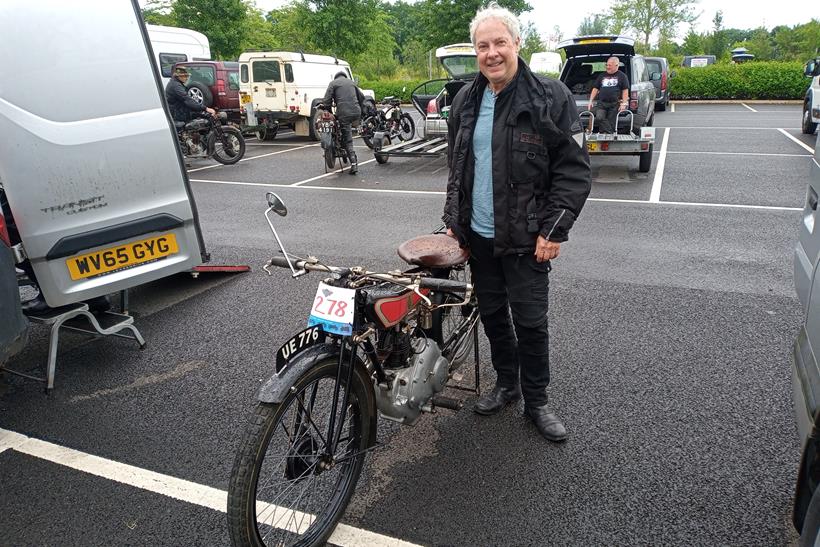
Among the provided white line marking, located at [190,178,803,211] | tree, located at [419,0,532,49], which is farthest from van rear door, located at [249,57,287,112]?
tree, located at [419,0,532,49]

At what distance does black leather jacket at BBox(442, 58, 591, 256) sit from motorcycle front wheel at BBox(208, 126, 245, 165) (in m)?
10.6

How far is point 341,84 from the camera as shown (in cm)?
1091

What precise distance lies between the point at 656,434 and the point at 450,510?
1183 millimetres

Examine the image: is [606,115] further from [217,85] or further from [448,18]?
[448,18]

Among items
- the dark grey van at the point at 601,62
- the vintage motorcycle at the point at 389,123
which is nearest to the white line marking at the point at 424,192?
the dark grey van at the point at 601,62

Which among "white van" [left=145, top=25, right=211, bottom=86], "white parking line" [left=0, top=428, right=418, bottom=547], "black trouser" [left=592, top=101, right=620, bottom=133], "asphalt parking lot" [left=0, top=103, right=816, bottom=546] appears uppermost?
"white van" [left=145, top=25, right=211, bottom=86]

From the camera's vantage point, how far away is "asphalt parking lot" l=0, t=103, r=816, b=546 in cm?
251

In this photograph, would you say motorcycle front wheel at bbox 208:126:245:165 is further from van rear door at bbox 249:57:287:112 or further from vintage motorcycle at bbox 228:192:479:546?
vintage motorcycle at bbox 228:192:479:546

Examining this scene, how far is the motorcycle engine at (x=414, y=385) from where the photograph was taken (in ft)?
8.91

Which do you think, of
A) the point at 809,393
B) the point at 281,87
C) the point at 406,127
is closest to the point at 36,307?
the point at 809,393

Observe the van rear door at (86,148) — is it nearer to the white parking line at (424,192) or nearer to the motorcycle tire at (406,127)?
the white parking line at (424,192)

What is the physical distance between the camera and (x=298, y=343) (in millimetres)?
2322

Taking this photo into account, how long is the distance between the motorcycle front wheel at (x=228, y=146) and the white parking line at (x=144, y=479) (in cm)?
991

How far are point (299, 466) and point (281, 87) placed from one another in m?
15.0
